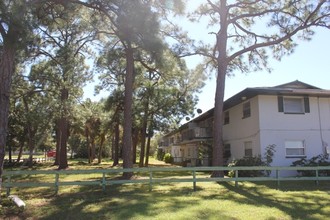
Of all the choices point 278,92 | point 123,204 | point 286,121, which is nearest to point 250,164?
point 286,121

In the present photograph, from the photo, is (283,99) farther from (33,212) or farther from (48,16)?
(33,212)

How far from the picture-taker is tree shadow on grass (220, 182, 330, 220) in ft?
32.8

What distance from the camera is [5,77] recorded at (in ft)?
33.3

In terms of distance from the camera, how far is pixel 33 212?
10.3 metres

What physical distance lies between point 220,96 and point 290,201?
8.97 meters

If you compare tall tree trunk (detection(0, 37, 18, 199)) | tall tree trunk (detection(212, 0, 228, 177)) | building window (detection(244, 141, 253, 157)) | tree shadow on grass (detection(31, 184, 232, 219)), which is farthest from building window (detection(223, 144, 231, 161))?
tall tree trunk (detection(0, 37, 18, 199))

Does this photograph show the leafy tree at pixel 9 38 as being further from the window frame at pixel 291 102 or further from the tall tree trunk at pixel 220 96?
the window frame at pixel 291 102

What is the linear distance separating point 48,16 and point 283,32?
13136mm

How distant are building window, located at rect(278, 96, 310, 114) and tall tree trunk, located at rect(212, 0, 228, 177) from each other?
4.42 meters

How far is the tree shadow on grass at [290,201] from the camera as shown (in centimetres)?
1000

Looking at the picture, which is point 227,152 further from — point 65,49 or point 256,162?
point 65,49

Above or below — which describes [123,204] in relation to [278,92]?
below

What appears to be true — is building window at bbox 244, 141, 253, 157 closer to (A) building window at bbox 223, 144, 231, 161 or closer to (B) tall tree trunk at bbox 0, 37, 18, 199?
(A) building window at bbox 223, 144, 231, 161

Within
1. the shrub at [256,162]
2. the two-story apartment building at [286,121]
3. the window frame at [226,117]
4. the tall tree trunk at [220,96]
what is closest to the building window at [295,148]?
the two-story apartment building at [286,121]
